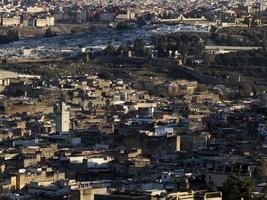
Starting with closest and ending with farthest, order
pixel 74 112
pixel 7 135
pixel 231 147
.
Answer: pixel 231 147, pixel 7 135, pixel 74 112

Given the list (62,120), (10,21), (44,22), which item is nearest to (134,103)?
(62,120)

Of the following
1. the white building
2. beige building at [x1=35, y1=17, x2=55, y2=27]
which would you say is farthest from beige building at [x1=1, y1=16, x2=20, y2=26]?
the white building

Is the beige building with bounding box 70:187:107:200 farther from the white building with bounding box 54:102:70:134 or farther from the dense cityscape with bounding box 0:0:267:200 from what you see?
the white building with bounding box 54:102:70:134

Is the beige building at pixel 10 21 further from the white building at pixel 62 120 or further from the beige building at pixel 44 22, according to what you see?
the white building at pixel 62 120

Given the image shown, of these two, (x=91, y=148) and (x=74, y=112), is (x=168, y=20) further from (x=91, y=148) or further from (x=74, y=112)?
(x=91, y=148)

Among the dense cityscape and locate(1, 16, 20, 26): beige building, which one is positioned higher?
the dense cityscape

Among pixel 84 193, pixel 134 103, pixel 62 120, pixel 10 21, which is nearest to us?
pixel 84 193

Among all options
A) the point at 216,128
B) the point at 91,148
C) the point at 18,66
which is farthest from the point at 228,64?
the point at 91,148

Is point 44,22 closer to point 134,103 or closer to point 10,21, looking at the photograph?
point 10,21

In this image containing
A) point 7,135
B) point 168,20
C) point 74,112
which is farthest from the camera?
point 168,20
